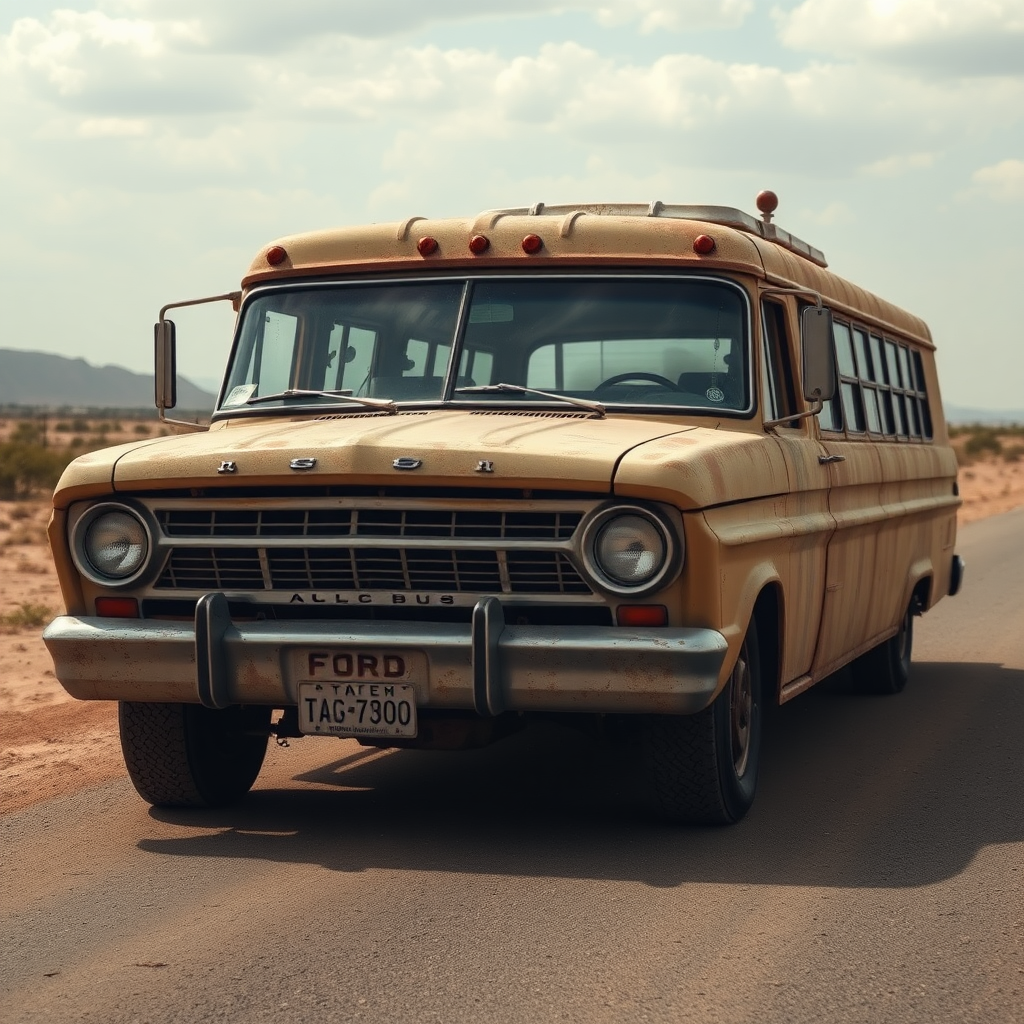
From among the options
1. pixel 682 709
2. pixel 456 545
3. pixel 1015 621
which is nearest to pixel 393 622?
pixel 456 545

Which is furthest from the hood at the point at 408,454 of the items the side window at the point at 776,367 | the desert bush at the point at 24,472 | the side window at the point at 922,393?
the desert bush at the point at 24,472

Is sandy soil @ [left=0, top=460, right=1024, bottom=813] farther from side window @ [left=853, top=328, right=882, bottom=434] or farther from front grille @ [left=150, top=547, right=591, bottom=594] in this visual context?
side window @ [left=853, top=328, right=882, bottom=434]

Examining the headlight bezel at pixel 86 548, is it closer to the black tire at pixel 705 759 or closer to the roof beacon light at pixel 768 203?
the black tire at pixel 705 759

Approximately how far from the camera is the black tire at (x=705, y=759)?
6.02m

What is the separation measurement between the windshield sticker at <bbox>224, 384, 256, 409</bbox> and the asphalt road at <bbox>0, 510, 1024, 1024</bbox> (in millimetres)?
1624

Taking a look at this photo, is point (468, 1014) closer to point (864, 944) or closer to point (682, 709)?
point (864, 944)

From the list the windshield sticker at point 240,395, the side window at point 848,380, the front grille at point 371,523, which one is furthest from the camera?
the side window at point 848,380

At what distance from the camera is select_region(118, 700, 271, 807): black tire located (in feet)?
21.2

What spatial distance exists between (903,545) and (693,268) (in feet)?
10.5

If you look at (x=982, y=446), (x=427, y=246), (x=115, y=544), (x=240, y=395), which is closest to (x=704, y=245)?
(x=427, y=246)

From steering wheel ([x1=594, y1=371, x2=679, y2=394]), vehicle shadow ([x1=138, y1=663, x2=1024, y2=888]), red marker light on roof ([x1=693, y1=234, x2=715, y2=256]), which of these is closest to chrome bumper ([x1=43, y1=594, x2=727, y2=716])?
vehicle shadow ([x1=138, y1=663, x2=1024, y2=888])

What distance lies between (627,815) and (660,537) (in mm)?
1389

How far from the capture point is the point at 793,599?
691cm

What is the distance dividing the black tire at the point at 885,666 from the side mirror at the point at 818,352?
3.39 metres
